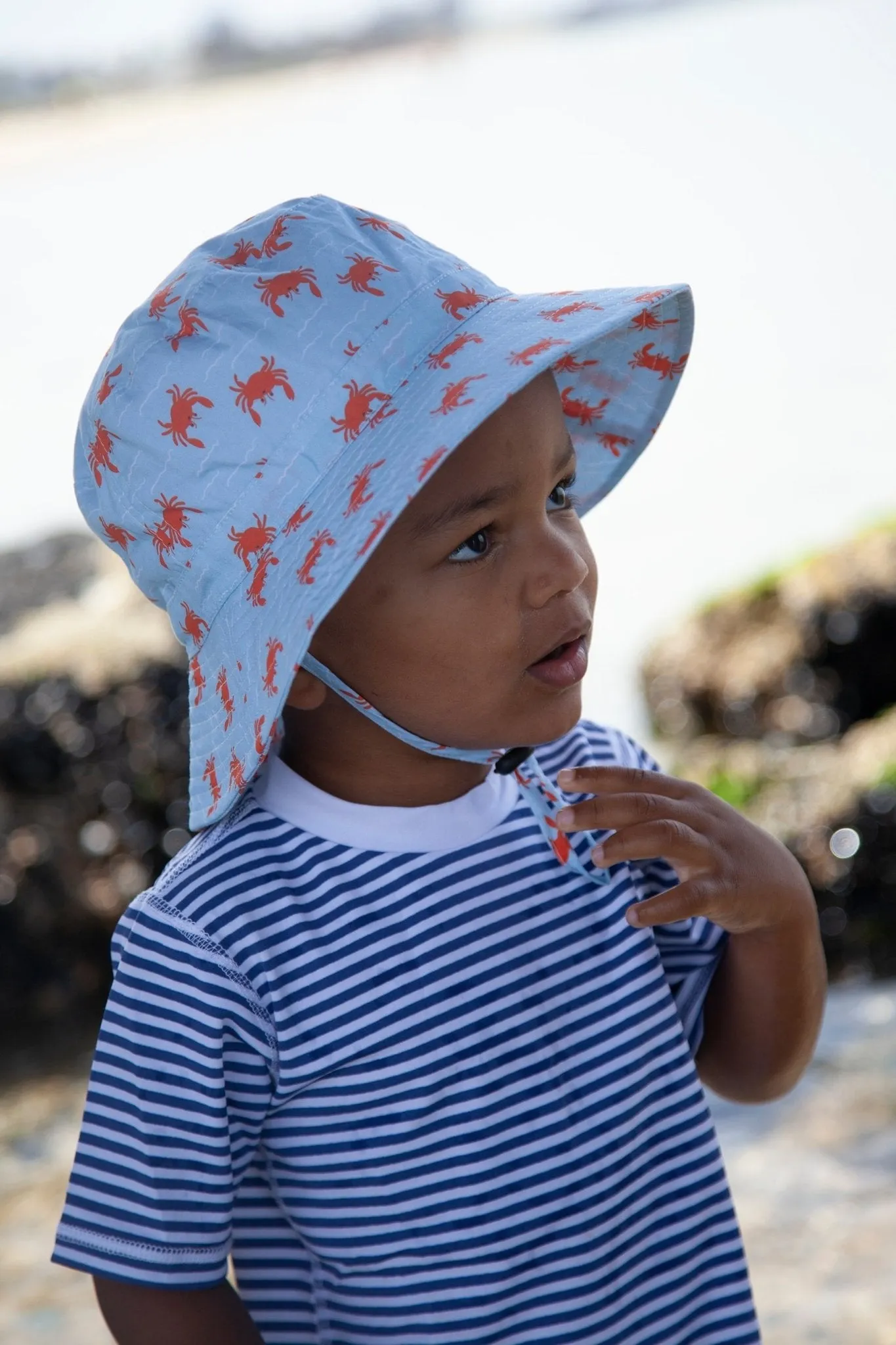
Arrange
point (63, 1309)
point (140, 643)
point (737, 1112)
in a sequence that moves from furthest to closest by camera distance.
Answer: point (140, 643), point (737, 1112), point (63, 1309)

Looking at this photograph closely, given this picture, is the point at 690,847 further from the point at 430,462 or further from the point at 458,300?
the point at 458,300

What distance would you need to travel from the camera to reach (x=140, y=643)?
12.5ft

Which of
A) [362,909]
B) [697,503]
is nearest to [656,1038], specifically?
[362,909]

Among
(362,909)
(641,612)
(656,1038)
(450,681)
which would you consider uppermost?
(450,681)

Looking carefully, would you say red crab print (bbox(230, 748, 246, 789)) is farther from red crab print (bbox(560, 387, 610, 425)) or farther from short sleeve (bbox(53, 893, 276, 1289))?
red crab print (bbox(560, 387, 610, 425))

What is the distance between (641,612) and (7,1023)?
367 cm

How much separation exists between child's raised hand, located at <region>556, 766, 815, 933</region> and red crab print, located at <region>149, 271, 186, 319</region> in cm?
48

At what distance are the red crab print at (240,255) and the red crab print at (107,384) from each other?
0.12 m

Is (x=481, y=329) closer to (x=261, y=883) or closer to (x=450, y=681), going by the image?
(x=450, y=681)

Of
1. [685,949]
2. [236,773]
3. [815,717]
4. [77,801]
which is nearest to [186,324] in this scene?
[236,773]

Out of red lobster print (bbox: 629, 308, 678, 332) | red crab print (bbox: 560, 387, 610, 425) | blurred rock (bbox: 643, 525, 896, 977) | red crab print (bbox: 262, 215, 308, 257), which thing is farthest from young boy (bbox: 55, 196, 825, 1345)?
blurred rock (bbox: 643, 525, 896, 977)

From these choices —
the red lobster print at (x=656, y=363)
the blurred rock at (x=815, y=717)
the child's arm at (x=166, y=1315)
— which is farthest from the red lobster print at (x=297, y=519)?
the blurred rock at (x=815, y=717)

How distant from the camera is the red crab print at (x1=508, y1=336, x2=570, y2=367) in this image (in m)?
1.19

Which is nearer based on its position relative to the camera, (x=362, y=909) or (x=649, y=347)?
(x=362, y=909)
